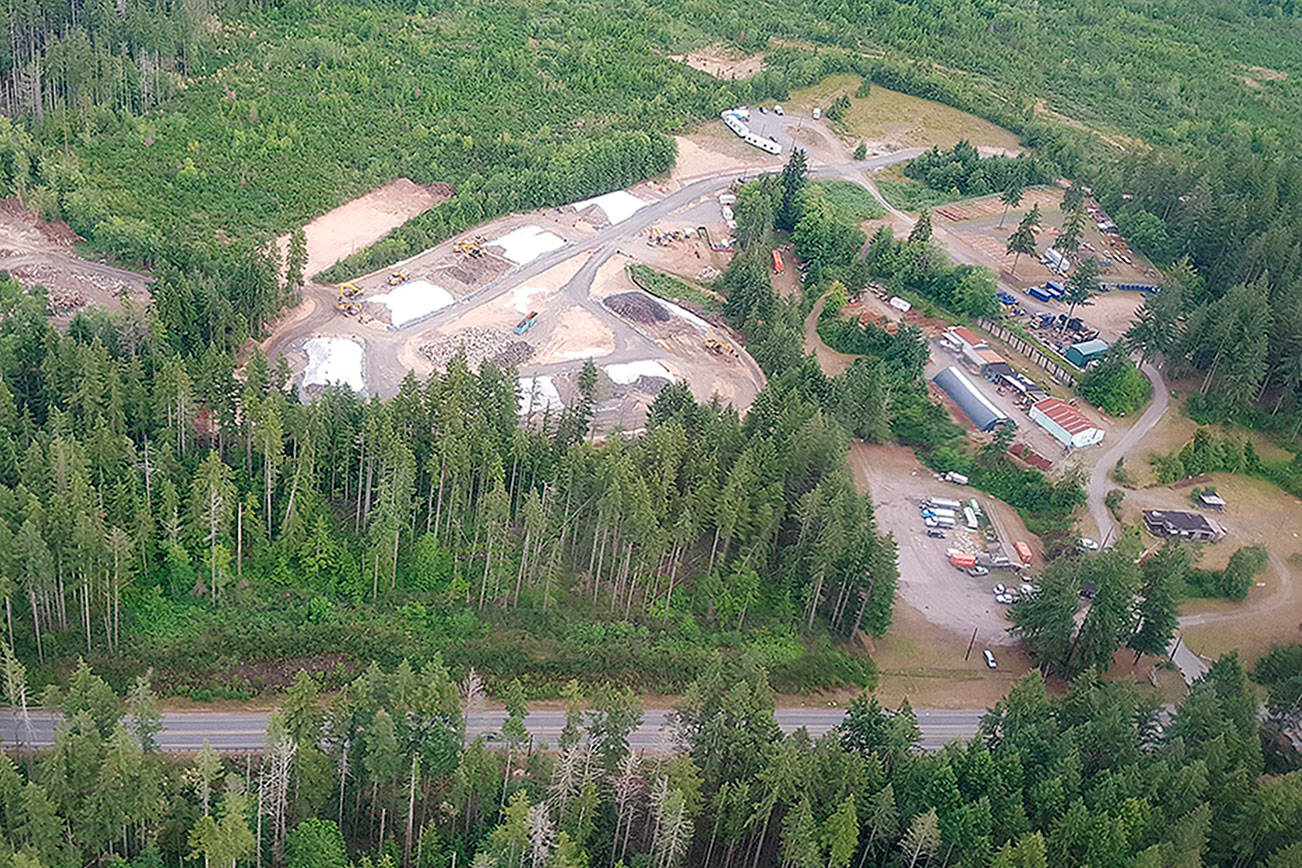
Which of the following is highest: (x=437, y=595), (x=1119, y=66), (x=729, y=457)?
(x=1119, y=66)

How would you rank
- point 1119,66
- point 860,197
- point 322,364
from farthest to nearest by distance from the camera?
point 1119,66 < point 860,197 < point 322,364

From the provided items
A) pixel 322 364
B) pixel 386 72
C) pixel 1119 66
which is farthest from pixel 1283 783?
pixel 1119 66

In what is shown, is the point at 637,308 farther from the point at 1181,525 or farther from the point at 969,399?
the point at 1181,525

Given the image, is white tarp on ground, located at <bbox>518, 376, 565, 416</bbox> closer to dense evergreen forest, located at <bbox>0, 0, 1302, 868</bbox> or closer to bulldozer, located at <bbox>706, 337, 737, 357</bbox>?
dense evergreen forest, located at <bbox>0, 0, 1302, 868</bbox>

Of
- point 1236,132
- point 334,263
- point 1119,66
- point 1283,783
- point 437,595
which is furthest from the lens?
point 1119,66

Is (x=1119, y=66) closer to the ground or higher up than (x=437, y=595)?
higher up

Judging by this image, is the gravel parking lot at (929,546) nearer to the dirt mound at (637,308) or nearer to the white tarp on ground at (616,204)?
the dirt mound at (637,308)

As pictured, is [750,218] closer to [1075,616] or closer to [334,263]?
[334,263]
